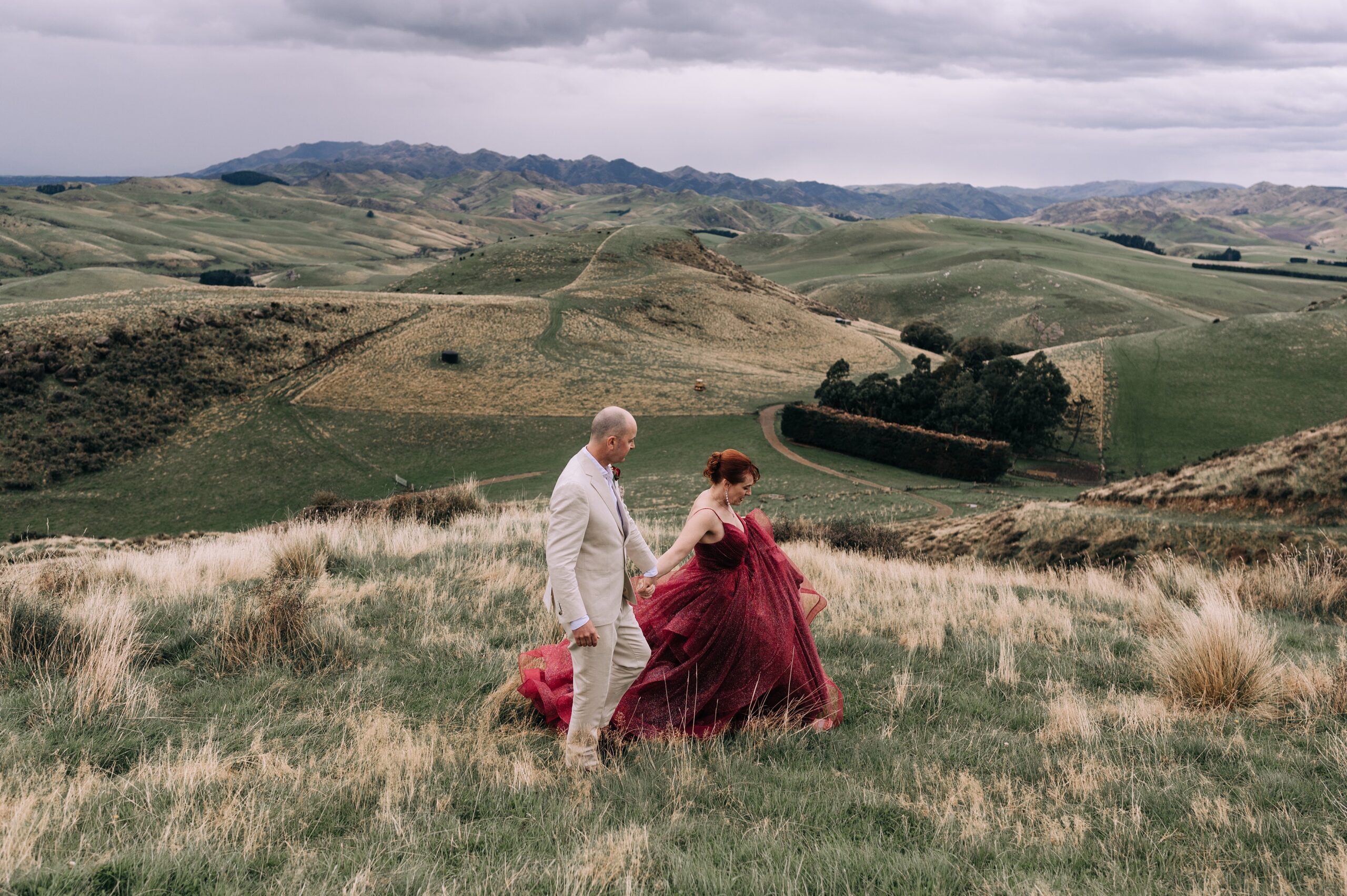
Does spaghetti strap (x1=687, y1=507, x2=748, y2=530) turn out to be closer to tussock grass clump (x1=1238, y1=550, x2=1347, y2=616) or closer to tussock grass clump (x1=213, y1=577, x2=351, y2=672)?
tussock grass clump (x1=213, y1=577, x2=351, y2=672)

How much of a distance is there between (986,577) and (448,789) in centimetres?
983

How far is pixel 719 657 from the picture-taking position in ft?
17.8

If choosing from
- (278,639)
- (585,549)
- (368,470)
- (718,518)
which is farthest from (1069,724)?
(368,470)

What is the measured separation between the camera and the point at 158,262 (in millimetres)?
150125

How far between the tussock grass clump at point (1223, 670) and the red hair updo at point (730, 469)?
160 inches

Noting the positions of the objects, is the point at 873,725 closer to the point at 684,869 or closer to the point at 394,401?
the point at 684,869

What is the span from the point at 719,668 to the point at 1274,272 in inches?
8008

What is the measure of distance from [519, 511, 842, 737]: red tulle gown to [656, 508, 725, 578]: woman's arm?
0.49ft

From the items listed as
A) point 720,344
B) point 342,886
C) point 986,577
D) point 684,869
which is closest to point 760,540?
point 684,869

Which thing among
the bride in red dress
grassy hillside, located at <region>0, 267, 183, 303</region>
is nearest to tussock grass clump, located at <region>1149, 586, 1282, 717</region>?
the bride in red dress

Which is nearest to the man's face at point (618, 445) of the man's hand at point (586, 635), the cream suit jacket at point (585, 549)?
the cream suit jacket at point (585, 549)

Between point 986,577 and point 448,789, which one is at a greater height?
point 448,789

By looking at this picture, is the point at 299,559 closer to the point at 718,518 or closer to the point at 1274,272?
the point at 718,518

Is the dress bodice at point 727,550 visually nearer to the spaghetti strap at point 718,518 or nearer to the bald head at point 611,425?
the spaghetti strap at point 718,518
